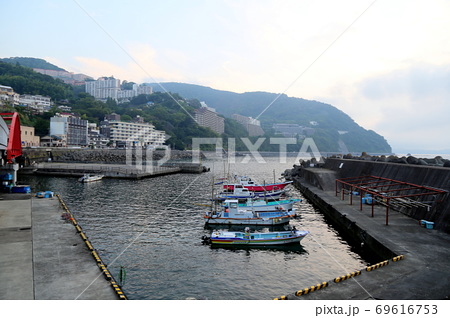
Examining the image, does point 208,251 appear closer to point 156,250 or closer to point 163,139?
point 156,250

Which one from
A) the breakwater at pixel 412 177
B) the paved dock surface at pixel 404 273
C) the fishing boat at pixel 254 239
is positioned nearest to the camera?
the paved dock surface at pixel 404 273

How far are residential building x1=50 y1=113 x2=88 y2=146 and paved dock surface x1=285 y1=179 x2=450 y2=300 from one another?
11248cm

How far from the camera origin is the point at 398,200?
80.2 feet

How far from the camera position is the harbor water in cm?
1425

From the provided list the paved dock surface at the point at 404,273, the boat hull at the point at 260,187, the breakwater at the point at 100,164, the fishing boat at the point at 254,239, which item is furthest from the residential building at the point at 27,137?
the paved dock surface at the point at 404,273

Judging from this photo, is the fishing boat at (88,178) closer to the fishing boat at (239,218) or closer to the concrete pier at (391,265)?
the fishing boat at (239,218)

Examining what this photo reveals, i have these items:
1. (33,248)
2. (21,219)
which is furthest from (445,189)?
(21,219)

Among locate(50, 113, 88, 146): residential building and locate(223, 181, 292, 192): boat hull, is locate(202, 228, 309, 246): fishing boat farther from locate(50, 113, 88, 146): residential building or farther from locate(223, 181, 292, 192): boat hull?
locate(50, 113, 88, 146): residential building

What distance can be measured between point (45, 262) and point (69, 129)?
113m

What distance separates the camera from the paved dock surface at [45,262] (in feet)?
36.8

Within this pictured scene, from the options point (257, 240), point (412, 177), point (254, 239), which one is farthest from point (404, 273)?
point (412, 177)

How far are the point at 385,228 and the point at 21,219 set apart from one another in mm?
26488

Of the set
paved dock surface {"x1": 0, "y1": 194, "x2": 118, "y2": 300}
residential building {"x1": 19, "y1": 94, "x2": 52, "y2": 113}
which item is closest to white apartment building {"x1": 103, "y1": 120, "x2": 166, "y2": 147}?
residential building {"x1": 19, "y1": 94, "x2": 52, "y2": 113}

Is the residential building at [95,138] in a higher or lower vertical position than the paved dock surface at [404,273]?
higher
